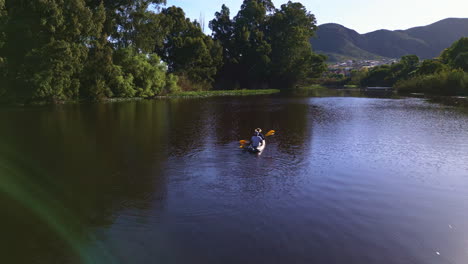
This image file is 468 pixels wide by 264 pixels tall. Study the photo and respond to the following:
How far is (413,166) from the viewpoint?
16.4 metres

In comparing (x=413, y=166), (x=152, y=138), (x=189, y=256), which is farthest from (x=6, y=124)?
(x=413, y=166)

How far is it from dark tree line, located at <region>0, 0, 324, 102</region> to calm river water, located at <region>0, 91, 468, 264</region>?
936 inches

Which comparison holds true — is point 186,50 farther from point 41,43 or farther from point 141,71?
point 41,43

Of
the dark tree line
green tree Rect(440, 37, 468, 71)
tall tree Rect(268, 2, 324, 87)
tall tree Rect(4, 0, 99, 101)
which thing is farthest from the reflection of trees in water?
tall tree Rect(268, 2, 324, 87)

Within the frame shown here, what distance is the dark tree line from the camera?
4147cm

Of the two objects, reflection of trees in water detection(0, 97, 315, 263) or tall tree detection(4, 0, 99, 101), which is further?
tall tree detection(4, 0, 99, 101)

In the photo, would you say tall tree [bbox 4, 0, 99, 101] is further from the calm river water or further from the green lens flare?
the green lens flare

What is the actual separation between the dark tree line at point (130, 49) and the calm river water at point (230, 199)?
23.8 meters

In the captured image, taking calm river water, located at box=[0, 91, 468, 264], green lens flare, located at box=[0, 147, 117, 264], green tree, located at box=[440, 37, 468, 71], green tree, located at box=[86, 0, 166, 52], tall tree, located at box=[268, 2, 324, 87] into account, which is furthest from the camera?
tall tree, located at box=[268, 2, 324, 87]

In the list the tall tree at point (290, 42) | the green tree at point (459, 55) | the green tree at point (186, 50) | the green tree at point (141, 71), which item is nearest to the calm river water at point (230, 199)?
the green tree at point (141, 71)

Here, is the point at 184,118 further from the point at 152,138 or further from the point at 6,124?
the point at 6,124

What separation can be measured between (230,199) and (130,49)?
168 ft

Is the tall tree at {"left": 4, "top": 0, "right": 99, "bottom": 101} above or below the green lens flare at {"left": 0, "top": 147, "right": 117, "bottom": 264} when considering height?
above

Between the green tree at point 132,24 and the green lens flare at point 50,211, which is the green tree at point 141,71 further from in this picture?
the green lens flare at point 50,211
